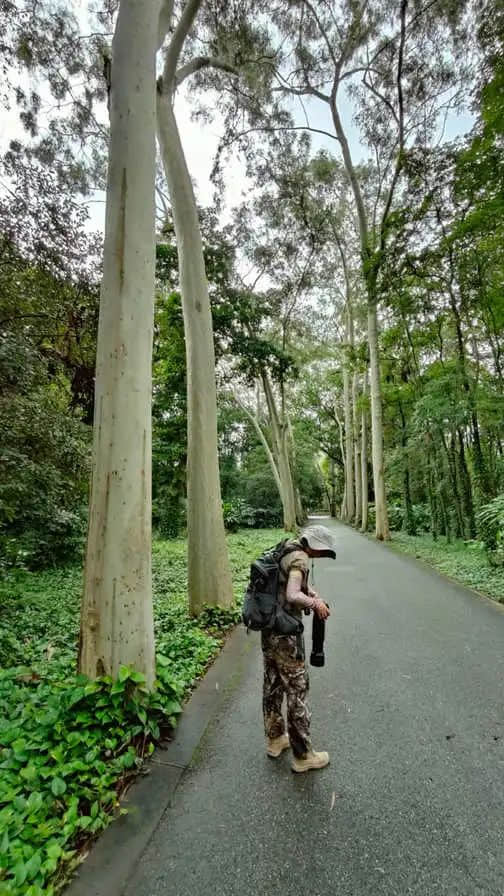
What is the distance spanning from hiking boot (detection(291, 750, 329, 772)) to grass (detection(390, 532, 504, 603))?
473 centimetres

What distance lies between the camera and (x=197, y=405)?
511 centimetres

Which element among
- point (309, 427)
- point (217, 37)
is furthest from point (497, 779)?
point (309, 427)

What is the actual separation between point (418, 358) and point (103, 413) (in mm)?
13930

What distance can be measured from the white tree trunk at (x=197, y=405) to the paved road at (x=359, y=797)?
1.38 m

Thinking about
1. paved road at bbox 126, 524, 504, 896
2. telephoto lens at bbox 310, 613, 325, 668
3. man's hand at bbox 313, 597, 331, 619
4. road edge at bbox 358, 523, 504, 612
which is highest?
man's hand at bbox 313, 597, 331, 619

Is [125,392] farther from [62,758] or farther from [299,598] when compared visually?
[62,758]

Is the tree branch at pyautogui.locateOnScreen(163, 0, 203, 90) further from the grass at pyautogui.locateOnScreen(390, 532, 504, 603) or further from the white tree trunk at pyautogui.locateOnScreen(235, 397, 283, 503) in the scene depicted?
the white tree trunk at pyautogui.locateOnScreen(235, 397, 283, 503)

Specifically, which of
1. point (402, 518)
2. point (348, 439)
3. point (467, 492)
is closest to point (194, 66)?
point (467, 492)

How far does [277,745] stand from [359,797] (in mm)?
569

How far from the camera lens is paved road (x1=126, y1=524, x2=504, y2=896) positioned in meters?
1.62

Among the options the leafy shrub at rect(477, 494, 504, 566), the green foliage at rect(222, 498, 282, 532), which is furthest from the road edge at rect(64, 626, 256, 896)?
the green foliage at rect(222, 498, 282, 532)

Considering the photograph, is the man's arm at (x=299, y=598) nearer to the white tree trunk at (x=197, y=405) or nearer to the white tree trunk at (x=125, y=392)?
the white tree trunk at (x=125, y=392)

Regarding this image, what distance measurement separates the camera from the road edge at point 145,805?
1591 millimetres

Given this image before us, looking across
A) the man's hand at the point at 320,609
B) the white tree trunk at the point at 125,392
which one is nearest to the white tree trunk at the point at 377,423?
the white tree trunk at the point at 125,392
